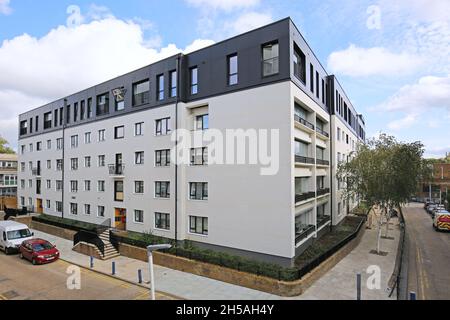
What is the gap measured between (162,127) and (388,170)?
16.3 meters

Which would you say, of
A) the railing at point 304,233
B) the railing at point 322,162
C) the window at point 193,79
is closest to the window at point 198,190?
the railing at point 304,233

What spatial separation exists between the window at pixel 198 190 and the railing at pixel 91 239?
677cm

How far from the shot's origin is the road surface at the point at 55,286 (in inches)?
494

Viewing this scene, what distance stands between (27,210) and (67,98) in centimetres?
1628

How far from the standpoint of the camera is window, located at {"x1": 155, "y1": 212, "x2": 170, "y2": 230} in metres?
19.7

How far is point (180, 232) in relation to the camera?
61.1 feet

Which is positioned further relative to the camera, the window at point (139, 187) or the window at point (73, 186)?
the window at point (73, 186)

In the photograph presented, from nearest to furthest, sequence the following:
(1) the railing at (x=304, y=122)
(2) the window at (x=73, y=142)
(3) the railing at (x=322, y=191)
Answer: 1. (1) the railing at (x=304, y=122)
2. (3) the railing at (x=322, y=191)
3. (2) the window at (x=73, y=142)

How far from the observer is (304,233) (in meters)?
16.8

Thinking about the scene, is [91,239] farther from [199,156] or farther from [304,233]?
[304,233]

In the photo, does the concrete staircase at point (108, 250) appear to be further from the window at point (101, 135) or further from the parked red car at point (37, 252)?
the window at point (101, 135)

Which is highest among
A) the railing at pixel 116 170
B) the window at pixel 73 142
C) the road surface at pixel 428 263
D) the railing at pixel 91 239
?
the window at pixel 73 142
